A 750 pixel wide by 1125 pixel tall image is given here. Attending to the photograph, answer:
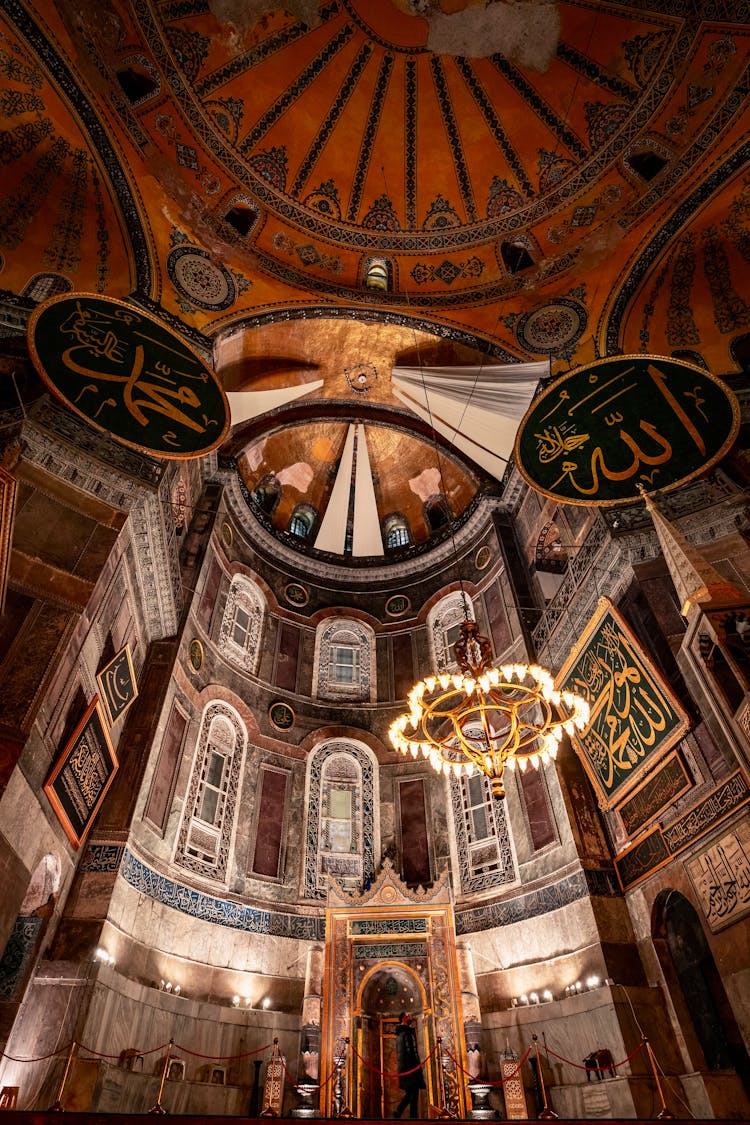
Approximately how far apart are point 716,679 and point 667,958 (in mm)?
3435

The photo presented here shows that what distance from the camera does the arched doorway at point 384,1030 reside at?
7.29m

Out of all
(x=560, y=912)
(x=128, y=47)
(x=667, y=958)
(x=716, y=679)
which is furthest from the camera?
(x=128, y=47)

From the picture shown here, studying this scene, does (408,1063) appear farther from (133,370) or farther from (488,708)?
(133,370)

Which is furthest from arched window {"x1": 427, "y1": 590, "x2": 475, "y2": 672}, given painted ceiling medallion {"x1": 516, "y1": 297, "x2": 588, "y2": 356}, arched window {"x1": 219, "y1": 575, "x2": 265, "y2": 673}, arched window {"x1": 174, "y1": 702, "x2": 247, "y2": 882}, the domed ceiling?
painted ceiling medallion {"x1": 516, "y1": 297, "x2": 588, "y2": 356}

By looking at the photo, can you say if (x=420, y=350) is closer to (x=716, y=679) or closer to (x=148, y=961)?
(x=716, y=679)

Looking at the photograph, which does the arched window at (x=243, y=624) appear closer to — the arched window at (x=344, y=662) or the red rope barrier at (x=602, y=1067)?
the arched window at (x=344, y=662)

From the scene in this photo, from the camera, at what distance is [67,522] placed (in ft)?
21.9

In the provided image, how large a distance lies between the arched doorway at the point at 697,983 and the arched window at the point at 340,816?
14.1 ft

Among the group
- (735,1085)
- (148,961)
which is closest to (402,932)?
(148,961)

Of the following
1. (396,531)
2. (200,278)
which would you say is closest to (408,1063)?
(396,531)

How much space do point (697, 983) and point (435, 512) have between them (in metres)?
9.76

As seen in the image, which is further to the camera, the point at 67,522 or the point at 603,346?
the point at 603,346

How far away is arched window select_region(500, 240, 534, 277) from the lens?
38.9ft

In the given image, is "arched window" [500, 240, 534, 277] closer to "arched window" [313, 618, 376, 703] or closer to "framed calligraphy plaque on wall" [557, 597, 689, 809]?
"framed calligraphy plaque on wall" [557, 597, 689, 809]
